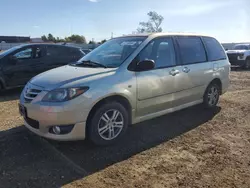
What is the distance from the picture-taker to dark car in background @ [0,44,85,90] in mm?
8305

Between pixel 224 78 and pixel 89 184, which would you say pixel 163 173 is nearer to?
pixel 89 184

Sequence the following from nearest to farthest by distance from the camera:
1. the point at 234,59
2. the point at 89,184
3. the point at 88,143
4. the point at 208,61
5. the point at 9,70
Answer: the point at 89,184
the point at 88,143
the point at 208,61
the point at 9,70
the point at 234,59

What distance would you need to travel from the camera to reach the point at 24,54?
8695mm

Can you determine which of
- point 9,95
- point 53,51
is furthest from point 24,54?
point 9,95


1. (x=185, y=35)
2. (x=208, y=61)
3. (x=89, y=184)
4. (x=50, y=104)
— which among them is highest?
(x=185, y=35)

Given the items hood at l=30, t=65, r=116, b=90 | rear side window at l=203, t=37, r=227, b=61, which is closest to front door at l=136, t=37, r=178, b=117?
hood at l=30, t=65, r=116, b=90

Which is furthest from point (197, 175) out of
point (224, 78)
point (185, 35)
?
point (224, 78)

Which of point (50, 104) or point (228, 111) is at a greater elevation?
point (50, 104)

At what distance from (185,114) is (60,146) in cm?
304

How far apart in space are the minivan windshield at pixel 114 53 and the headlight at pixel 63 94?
89 centimetres

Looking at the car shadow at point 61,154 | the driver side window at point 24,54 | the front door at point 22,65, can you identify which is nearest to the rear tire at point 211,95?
the car shadow at point 61,154

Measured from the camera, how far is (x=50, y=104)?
397 centimetres

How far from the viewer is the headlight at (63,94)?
3.99 metres

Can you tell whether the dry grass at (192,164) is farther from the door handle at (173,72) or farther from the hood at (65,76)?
the hood at (65,76)
